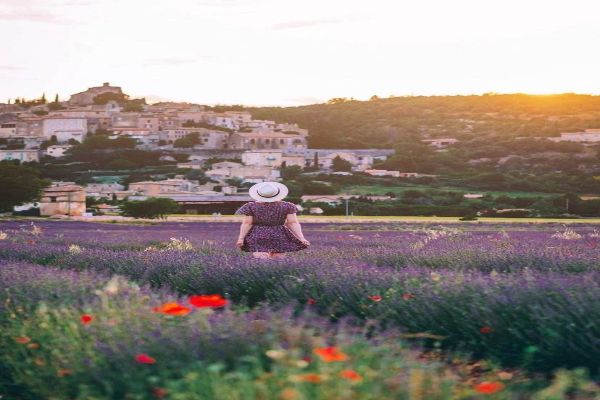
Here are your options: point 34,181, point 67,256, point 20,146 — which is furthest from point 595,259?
point 20,146

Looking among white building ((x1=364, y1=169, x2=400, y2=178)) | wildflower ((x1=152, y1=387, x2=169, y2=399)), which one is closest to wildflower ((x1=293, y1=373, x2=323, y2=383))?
wildflower ((x1=152, y1=387, x2=169, y2=399))

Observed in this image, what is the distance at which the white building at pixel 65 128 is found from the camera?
563 feet

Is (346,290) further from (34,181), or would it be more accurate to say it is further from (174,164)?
(174,164)

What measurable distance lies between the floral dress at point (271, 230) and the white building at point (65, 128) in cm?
16197

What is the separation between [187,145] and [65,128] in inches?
918

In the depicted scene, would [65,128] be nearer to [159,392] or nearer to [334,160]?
[334,160]

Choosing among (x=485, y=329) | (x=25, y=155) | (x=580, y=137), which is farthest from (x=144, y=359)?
(x=580, y=137)

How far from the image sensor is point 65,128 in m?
176

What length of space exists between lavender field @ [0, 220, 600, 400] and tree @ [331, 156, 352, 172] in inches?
4944

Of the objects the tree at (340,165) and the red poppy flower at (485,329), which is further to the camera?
the tree at (340,165)

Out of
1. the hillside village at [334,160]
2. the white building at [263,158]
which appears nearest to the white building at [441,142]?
the hillside village at [334,160]

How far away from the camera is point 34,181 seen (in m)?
61.6

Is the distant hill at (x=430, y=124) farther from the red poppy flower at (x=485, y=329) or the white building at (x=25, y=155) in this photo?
the red poppy flower at (x=485, y=329)

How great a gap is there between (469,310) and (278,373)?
119 inches
